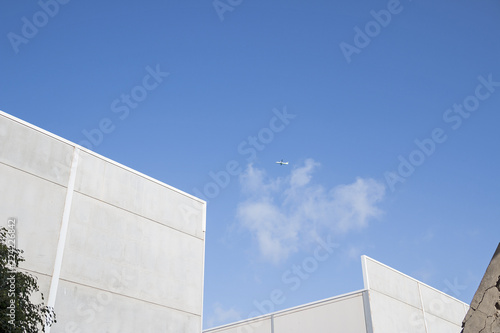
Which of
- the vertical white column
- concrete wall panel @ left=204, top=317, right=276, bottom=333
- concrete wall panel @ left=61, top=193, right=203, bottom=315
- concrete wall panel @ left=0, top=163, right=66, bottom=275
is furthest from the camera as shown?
concrete wall panel @ left=204, top=317, right=276, bottom=333

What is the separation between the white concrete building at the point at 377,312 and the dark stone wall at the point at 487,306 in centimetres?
2258

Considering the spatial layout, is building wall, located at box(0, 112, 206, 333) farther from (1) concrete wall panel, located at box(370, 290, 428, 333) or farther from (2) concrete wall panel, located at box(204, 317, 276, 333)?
(2) concrete wall panel, located at box(204, 317, 276, 333)

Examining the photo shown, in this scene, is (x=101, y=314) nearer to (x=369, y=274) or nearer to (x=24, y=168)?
(x=24, y=168)

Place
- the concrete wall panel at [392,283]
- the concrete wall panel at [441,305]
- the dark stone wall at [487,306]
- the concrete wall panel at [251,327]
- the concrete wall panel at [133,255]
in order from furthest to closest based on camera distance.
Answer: the concrete wall panel at [251,327] < the concrete wall panel at [441,305] < the concrete wall panel at [392,283] < the concrete wall panel at [133,255] < the dark stone wall at [487,306]

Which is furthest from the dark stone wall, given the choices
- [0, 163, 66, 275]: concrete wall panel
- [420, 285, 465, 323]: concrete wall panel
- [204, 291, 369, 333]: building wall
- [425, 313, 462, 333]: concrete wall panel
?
[420, 285, 465, 323]: concrete wall panel

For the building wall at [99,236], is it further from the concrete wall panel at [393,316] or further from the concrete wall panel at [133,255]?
the concrete wall panel at [393,316]

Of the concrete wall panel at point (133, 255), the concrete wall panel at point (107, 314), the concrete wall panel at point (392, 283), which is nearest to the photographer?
the concrete wall panel at point (107, 314)

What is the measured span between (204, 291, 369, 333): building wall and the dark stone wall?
75.3 ft

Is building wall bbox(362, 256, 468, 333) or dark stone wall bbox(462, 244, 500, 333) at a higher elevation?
building wall bbox(362, 256, 468, 333)

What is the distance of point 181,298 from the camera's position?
1972cm

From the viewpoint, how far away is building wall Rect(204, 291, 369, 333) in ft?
84.3

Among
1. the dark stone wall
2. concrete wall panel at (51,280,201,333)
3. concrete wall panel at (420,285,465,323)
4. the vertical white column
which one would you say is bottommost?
the dark stone wall

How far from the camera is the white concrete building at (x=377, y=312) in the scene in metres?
25.5

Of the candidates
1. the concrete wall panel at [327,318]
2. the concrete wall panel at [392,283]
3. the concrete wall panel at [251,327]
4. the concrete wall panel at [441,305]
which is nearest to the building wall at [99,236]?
the concrete wall panel at [327,318]
